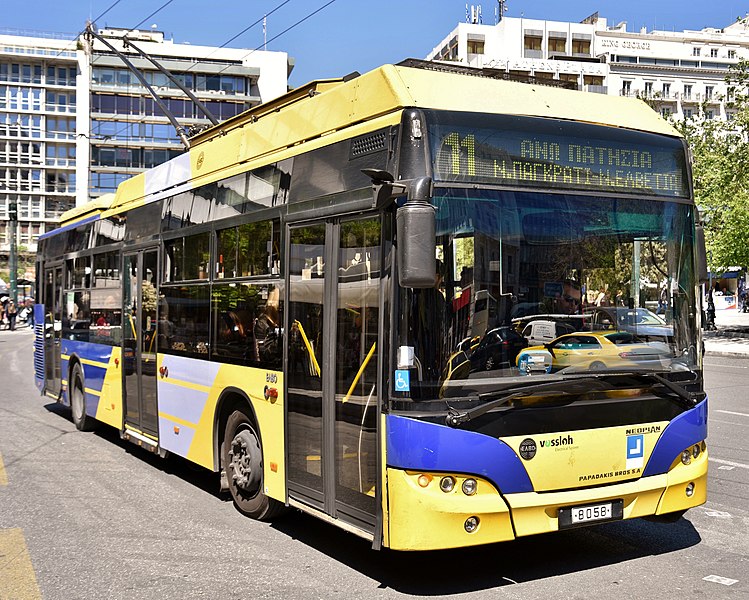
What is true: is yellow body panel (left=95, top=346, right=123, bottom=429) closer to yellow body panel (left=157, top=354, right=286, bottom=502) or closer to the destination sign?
yellow body panel (left=157, top=354, right=286, bottom=502)

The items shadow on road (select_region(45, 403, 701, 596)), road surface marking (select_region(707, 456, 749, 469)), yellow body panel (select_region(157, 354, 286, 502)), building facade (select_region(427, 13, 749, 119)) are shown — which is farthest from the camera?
building facade (select_region(427, 13, 749, 119))

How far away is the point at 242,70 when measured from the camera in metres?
83.8

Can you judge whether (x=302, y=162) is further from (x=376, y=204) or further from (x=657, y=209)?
(x=657, y=209)

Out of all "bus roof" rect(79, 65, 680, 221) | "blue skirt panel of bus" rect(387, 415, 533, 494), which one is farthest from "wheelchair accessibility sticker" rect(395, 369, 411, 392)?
"bus roof" rect(79, 65, 680, 221)

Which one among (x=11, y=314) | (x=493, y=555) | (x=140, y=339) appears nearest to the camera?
(x=493, y=555)

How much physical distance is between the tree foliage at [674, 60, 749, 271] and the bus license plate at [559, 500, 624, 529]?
29259mm

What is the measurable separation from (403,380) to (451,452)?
490mm

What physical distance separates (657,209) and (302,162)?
250 centimetres

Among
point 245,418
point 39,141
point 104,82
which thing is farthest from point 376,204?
point 39,141

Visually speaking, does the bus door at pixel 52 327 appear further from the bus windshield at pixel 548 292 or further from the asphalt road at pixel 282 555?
the bus windshield at pixel 548 292

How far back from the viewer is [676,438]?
6.11 meters

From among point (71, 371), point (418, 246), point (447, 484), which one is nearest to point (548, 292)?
point (418, 246)

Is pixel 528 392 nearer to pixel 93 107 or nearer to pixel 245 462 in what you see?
pixel 245 462

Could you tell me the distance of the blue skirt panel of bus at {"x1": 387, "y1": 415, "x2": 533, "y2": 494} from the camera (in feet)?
17.4
